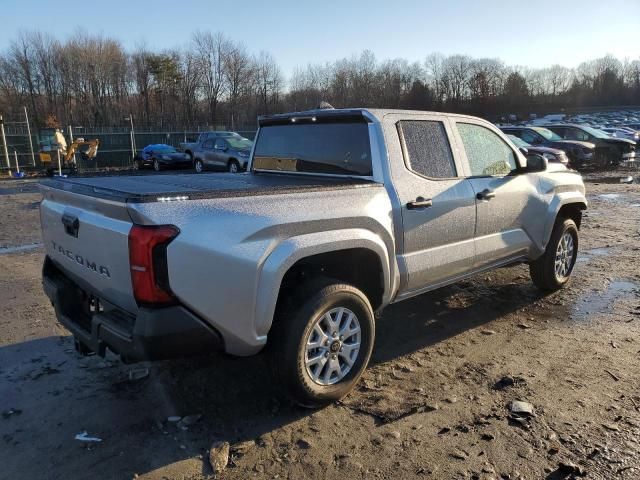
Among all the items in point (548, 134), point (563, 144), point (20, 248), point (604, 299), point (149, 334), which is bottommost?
point (604, 299)

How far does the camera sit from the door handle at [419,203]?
152 inches

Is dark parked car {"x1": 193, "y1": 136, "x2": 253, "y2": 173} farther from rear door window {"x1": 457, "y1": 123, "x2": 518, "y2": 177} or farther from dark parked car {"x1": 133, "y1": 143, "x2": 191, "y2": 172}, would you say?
rear door window {"x1": 457, "y1": 123, "x2": 518, "y2": 177}

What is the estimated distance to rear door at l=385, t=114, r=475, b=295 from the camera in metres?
3.89

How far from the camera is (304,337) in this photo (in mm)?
3195

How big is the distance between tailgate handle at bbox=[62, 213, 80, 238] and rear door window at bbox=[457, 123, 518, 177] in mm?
3159

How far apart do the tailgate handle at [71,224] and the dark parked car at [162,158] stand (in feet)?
76.9

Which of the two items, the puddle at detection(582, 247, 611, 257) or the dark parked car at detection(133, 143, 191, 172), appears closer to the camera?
the puddle at detection(582, 247, 611, 257)

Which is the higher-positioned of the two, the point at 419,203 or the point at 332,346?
the point at 419,203

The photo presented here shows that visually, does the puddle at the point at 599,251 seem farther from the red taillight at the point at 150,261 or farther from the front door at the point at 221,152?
the front door at the point at 221,152

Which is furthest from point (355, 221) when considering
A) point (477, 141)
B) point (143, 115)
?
point (143, 115)

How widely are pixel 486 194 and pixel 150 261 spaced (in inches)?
119

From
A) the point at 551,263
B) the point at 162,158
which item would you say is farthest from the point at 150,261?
the point at 162,158

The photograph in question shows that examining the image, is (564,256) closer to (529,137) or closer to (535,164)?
(535,164)

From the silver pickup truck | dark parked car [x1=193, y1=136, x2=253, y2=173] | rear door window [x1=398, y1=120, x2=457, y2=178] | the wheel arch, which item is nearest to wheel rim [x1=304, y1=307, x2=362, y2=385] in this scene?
the silver pickup truck
